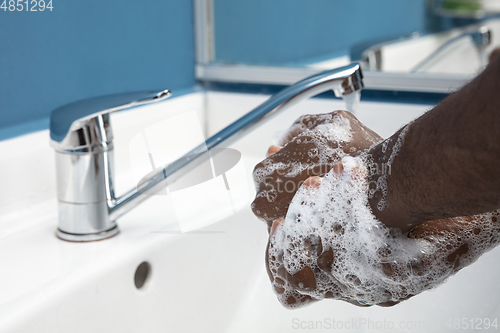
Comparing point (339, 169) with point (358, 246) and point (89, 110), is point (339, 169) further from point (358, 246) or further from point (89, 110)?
point (89, 110)

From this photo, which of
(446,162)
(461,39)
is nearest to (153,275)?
(446,162)

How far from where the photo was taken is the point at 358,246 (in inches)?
12.6

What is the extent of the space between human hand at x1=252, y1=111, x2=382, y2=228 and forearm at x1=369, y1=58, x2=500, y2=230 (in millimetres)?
89

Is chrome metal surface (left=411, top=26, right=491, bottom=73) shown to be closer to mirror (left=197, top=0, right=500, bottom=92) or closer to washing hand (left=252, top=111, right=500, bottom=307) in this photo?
mirror (left=197, top=0, right=500, bottom=92)

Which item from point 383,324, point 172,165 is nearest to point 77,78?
point 172,165

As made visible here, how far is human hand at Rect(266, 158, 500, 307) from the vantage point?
31cm

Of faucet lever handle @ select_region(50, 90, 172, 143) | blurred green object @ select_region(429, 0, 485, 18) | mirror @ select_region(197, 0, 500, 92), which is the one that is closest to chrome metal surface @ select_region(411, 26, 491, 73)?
mirror @ select_region(197, 0, 500, 92)

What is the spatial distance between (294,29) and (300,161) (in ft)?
1.86

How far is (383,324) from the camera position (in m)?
0.58

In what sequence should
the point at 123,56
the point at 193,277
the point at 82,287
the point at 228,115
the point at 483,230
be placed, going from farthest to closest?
the point at 228,115
the point at 123,56
the point at 193,277
the point at 82,287
the point at 483,230

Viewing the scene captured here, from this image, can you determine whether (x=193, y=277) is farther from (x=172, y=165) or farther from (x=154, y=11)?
(x=154, y=11)

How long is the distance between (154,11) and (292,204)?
0.49m

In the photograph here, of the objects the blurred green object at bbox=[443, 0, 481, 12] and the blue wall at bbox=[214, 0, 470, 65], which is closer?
the blue wall at bbox=[214, 0, 470, 65]

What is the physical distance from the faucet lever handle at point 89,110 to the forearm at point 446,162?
219mm
